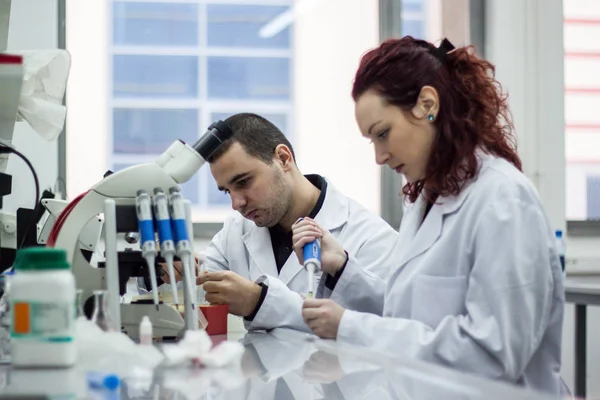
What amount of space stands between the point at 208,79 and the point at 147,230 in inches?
94.0

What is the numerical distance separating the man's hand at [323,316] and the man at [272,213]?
61cm

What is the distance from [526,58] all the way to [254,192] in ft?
6.39

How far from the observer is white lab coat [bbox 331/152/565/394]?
134 centimetres

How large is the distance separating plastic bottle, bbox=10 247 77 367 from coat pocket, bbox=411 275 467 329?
0.72 metres

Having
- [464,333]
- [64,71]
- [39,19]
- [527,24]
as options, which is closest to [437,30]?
[527,24]

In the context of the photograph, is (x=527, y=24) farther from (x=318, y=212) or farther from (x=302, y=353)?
(x=302, y=353)

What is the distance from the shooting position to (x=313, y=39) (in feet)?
12.3

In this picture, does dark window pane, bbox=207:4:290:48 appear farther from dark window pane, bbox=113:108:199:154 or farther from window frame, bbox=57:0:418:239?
dark window pane, bbox=113:108:199:154

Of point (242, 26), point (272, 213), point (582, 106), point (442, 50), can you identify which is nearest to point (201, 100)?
point (242, 26)

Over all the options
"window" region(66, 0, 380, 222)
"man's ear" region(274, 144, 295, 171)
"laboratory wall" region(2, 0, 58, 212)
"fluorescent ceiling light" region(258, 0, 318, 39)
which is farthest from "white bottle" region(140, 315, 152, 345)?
"fluorescent ceiling light" region(258, 0, 318, 39)

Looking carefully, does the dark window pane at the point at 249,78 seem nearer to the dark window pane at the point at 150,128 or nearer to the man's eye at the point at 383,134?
the dark window pane at the point at 150,128

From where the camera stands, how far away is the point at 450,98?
1.53 meters

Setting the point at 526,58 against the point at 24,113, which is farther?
the point at 526,58

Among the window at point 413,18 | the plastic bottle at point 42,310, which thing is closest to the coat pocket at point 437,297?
the plastic bottle at point 42,310
